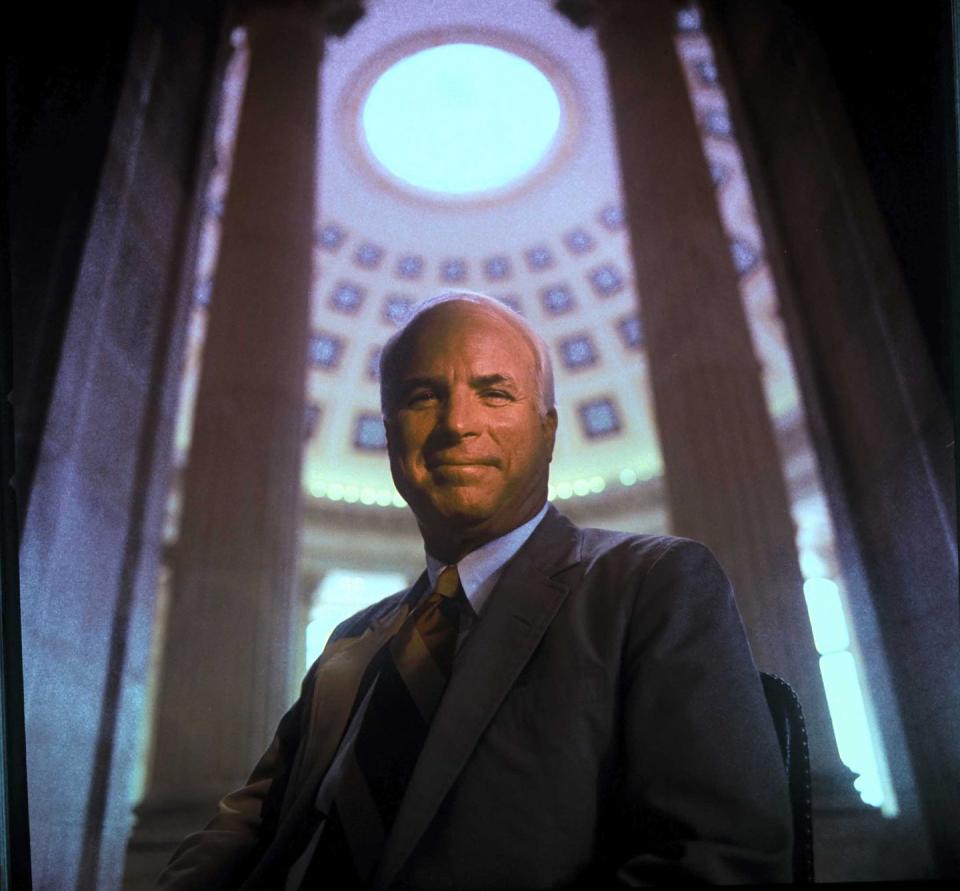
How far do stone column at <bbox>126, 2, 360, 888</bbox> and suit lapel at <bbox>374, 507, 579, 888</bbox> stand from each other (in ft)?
10.5

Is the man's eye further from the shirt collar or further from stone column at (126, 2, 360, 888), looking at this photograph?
stone column at (126, 2, 360, 888)

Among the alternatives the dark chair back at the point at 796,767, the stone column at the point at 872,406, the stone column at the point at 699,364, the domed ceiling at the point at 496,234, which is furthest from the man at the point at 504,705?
the domed ceiling at the point at 496,234

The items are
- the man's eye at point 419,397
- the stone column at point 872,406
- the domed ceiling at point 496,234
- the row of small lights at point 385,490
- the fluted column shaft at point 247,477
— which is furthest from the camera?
the domed ceiling at point 496,234

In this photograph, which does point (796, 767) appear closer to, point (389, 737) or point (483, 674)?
point (483, 674)

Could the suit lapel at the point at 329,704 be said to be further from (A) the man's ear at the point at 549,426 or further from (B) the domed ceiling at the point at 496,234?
(B) the domed ceiling at the point at 496,234

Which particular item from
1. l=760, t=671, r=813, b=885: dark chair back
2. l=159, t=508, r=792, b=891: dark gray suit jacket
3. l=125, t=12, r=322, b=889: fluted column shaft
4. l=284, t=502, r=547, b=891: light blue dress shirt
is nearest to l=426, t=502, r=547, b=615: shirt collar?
l=284, t=502, r=547, b=891: light blue dress shirt

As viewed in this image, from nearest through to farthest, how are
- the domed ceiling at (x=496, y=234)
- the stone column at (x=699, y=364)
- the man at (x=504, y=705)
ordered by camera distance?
the man at (x=504, y=705)
the stone column at (x=699, y=364)
the domed ceiling at (x=496, y=234)

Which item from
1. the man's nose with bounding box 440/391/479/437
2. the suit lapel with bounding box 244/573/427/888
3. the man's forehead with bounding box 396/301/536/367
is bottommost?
the suit lapel with bounding box 244/573/427/888

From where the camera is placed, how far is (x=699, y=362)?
245 inches

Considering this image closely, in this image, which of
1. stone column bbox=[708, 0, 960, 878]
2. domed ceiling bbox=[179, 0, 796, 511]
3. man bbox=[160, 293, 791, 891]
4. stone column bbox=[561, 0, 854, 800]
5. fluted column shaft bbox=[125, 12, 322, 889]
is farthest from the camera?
domed ceiling bbox=[179, 0, 796, 511]

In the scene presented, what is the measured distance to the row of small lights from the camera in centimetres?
1505

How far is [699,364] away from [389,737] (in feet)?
15.0

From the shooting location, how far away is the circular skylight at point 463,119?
15.6 m

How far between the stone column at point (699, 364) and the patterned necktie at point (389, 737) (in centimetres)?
A: 239
